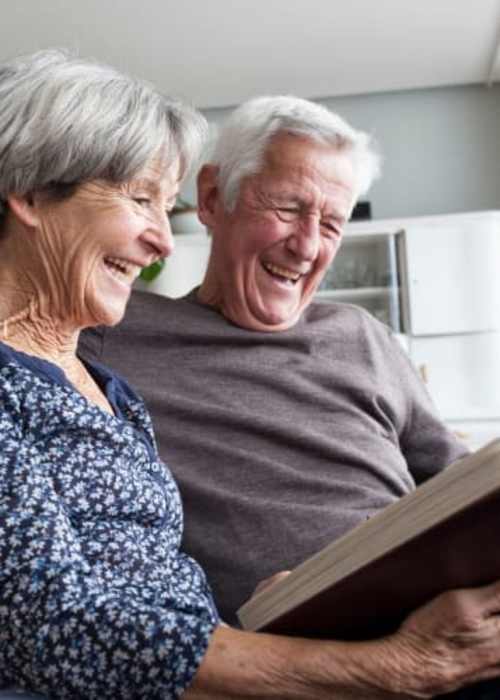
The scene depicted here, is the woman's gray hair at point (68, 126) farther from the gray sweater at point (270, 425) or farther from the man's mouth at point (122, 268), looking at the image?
the gray sweater at point (270, 425)

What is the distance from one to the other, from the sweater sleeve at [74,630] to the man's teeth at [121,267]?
356mm

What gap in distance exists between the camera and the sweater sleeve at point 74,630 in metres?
0.83

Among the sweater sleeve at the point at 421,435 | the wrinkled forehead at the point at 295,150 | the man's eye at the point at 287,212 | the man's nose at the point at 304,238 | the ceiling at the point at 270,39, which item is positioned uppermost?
the wrinkled forehead at the point at 295,150

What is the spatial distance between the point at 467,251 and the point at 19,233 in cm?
464

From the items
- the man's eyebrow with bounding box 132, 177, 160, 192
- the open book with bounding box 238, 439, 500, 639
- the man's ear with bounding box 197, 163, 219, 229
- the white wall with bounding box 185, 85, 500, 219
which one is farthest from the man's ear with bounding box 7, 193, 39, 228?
the white wall with bounding box 185, 85, 500, 219

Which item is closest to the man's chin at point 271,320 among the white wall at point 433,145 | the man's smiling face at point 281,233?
the man's smiling face at point 281,233

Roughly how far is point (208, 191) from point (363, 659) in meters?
1.14

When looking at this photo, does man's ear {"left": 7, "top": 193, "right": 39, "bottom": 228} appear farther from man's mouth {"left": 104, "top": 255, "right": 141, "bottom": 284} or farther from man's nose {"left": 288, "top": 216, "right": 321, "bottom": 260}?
man's nose {"left": 288, "top": 216, "right": 321, "bottom": 260}

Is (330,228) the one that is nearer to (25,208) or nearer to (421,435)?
(421,435)

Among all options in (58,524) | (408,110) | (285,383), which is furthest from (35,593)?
(408,110)

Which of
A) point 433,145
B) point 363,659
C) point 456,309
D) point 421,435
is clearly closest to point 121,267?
point 363,659

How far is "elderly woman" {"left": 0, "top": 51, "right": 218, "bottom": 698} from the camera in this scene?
0.84 metres

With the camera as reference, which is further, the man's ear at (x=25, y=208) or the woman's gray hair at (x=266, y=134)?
the woman's gray hair at (x=266, y=134)

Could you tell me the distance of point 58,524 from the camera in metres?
0.88
